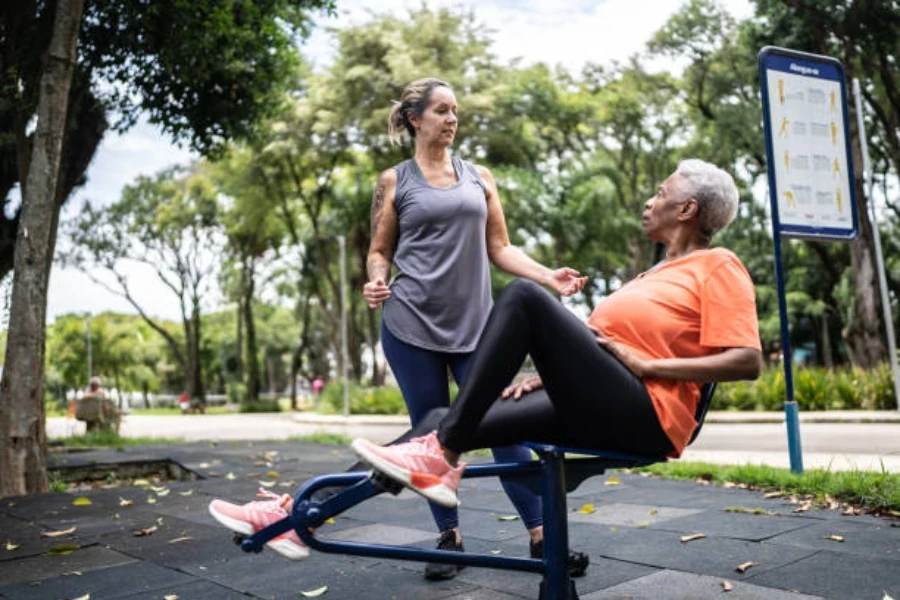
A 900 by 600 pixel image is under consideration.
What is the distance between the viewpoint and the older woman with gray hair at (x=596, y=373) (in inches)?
81.1

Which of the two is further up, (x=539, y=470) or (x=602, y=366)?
(x=602, y=366)

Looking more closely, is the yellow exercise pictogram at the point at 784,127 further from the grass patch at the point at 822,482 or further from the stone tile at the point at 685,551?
the stone tile at the point at 685,551

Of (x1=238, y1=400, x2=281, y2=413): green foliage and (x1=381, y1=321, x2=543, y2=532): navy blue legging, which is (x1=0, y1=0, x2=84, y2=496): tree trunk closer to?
(x1=381, y1=321, x2=543, y2=532): navy blue legging

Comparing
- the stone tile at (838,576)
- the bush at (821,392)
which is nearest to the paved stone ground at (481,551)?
the stone tile at (838,576)

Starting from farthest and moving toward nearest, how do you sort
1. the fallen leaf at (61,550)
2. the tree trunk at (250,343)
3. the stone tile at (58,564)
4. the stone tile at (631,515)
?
the tree trunk at (250,343)
the stone tile at (631,515)
the fallen leaf at (61,550)
the stone tile at (58,564)

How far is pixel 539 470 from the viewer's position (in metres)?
2.25

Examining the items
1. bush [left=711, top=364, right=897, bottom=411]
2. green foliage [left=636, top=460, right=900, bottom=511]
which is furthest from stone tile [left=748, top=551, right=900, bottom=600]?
bush [left=711, top=364, right=897, bottom=411]

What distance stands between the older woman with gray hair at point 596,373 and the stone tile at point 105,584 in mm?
1536

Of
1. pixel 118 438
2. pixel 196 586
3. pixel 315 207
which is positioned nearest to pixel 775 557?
pixel 196 586

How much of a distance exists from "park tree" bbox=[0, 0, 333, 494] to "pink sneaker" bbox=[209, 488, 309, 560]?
4468 mm

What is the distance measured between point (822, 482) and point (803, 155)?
2363 mm

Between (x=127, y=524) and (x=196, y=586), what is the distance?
173cm

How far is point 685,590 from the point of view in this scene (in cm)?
281

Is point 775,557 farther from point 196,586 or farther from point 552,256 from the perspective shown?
point 552,256
